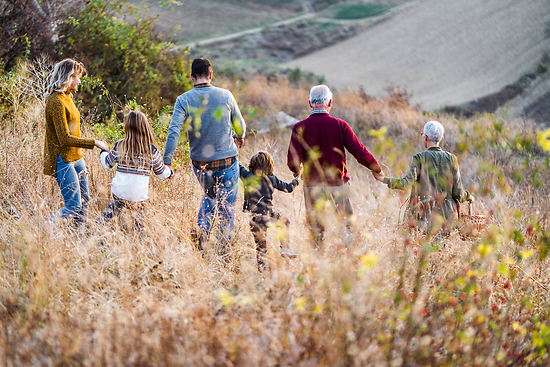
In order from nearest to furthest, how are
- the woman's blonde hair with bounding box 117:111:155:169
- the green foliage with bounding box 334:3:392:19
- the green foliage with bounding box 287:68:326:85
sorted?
the woman's blonde hair with bounding box 117:111:155:169 < the green foliage with bounding box 287:68:326:85 < the green foliage with bounding box 334:3:392:19

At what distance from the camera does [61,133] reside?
341 cm

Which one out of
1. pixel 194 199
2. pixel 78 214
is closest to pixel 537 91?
pixel 194 199

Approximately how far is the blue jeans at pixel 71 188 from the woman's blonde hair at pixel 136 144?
19.6 inches

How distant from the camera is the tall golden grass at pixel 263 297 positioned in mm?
2105

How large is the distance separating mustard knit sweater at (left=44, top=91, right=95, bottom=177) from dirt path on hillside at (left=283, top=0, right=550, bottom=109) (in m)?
13.9

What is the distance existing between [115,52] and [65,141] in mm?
4772

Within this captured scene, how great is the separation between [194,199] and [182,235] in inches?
39.5

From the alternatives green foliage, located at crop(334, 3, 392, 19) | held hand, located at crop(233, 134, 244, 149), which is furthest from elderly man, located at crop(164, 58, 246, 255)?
green foliage, located at crop(334, 3, 392, 19)

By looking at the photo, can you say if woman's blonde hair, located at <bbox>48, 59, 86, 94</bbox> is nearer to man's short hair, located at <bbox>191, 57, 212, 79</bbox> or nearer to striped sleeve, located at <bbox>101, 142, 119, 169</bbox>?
striped sleeve, located at <bbox>101, 142, 119, 169</bbox>

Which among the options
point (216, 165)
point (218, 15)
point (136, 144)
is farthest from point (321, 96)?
point (218, 15)

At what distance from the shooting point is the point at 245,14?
3462 cm

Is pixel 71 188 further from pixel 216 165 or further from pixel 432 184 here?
pixel 432 184

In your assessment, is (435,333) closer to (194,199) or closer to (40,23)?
(194,199)

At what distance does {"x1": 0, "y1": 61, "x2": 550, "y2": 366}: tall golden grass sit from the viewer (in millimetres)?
2105
